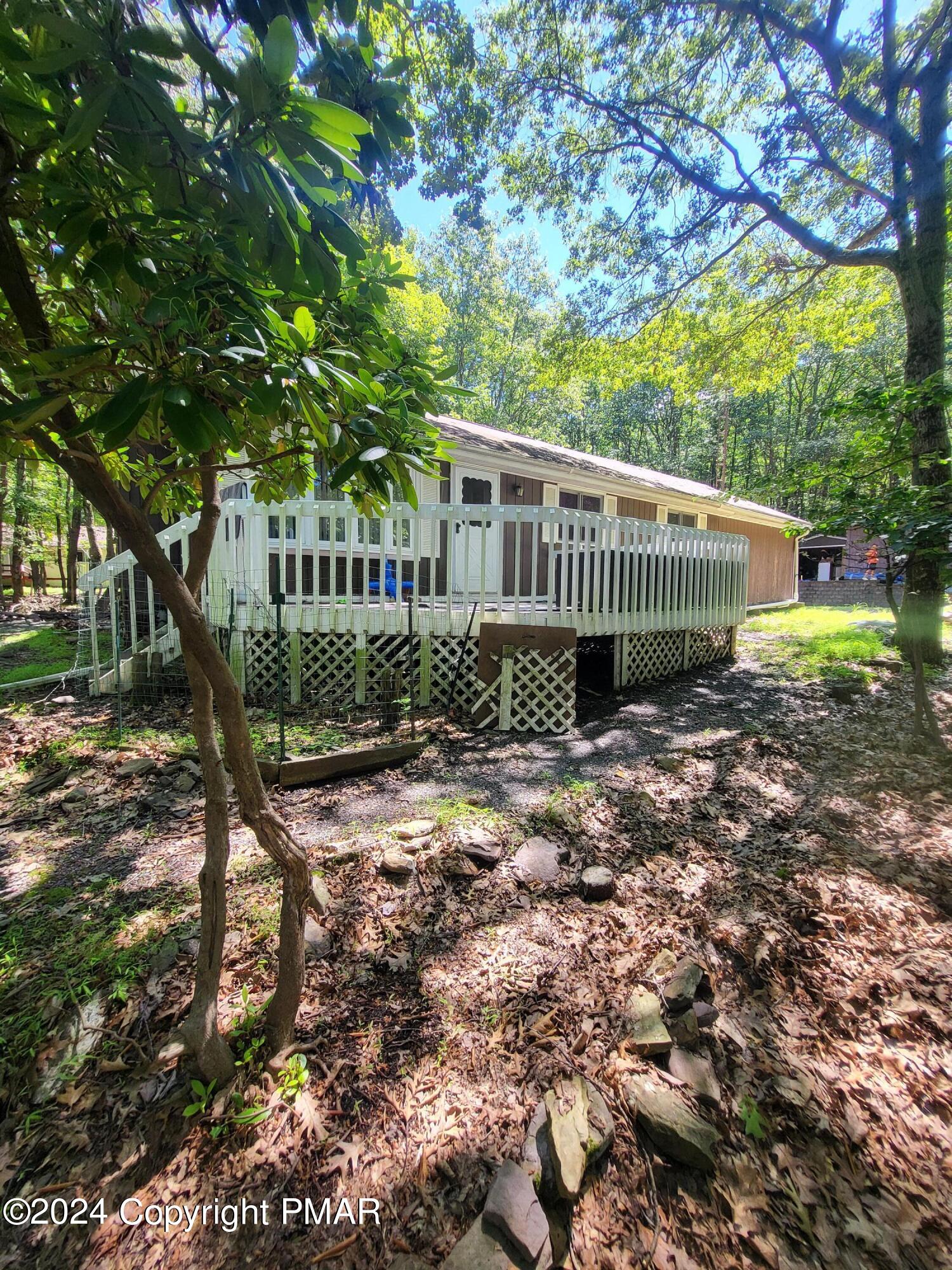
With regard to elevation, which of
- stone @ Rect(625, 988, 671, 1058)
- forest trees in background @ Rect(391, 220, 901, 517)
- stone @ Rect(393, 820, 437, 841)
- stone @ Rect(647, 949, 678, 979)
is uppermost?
forest trees in background @ Rect(391, 220, 901, 517)

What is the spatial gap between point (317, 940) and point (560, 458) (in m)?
10.7

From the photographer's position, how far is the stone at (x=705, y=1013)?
2098mm

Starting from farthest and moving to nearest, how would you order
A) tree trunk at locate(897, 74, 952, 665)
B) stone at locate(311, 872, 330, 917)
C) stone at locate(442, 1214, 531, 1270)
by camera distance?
tree trunk at locate(897, 74, 952, 665) → stone at locate(311, 872, 330, 917) → stone at locate(442, 1214, 531, 1270)

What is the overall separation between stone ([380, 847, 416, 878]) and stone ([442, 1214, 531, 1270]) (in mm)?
1534

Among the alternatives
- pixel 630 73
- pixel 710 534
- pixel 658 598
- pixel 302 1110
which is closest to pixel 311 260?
pixel 302 1110

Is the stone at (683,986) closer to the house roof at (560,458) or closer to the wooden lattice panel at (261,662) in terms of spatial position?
the wooden lattice panel at (261,662)

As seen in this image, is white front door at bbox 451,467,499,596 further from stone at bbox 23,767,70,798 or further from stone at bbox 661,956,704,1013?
stone at bbox 661,956,704,1013


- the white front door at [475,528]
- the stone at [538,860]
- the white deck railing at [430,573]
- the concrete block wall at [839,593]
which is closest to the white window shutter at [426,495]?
the white front door at [475,528]

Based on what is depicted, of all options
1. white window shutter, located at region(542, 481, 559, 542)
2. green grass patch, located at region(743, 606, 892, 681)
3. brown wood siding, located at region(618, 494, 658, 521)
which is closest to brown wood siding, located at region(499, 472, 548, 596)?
white window shutter, located at region(542, 481, 559, 542)

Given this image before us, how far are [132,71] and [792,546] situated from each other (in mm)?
25464

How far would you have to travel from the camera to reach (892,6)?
7492mm

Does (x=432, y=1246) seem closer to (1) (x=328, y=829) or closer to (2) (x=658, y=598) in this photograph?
(1) (x=328, y=829)

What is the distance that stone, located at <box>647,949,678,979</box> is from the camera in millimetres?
2297

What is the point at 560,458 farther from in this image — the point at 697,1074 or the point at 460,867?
the point at 697,1074
